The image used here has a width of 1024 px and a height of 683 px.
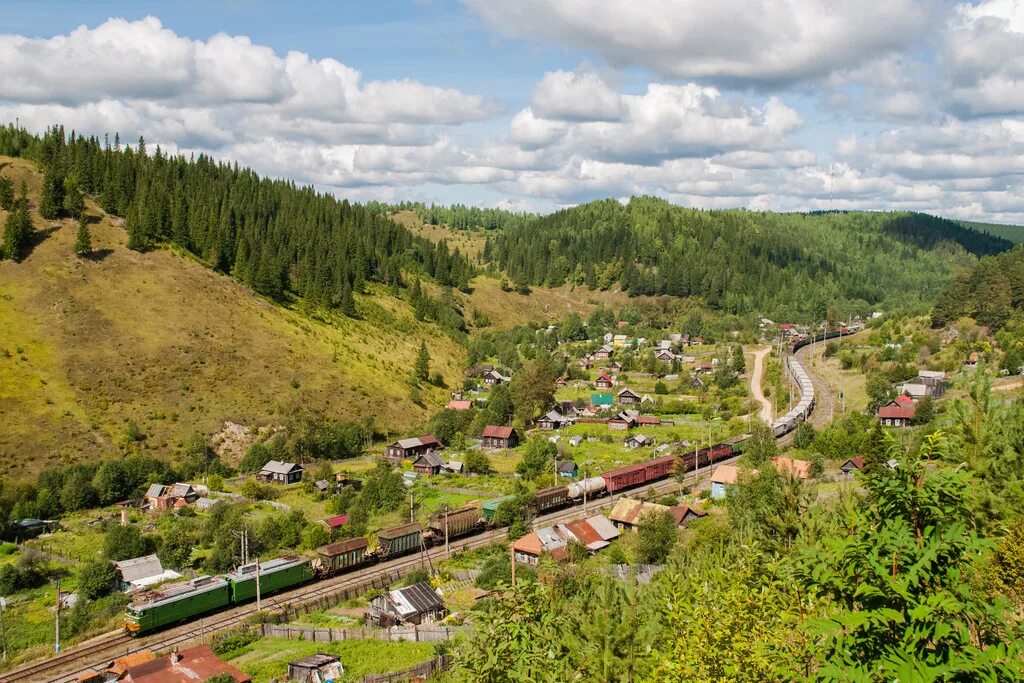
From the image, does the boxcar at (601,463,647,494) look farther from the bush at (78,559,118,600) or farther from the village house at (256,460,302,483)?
the bush at (78,559,118,600)

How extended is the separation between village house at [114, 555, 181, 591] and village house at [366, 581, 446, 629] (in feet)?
48.2

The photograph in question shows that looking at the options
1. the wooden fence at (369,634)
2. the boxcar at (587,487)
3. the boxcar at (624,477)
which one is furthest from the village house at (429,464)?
the wooden fence at (369,634)

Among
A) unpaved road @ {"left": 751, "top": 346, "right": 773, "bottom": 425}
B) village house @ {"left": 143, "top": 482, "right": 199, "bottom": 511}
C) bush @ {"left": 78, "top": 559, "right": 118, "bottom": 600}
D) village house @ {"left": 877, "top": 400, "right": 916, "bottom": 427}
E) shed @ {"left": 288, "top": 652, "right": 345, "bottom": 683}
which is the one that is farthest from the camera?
unpaved road @ {"left": 751, "top": 346, "right": 773, "bottom": 425}

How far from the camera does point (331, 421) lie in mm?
87938

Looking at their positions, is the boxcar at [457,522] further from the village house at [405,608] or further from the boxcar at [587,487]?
the village house at [405,608]

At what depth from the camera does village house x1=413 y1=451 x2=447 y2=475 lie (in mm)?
76750

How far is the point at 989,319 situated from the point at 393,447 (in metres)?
95.1

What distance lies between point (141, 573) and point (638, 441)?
55.8m

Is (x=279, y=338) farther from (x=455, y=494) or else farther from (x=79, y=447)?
(x=455, y=494)

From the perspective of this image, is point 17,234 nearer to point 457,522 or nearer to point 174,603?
point 174,603

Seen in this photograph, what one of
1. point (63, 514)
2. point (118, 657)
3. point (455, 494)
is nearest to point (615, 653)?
point (118, 657)

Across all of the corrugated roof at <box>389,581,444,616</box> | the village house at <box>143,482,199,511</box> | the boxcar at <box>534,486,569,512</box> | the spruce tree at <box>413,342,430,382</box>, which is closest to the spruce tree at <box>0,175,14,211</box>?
the spruce tree at <box>413,342,430,382</box>

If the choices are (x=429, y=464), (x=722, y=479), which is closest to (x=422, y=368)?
(x=429, y=464)

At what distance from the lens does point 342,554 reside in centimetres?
5081
